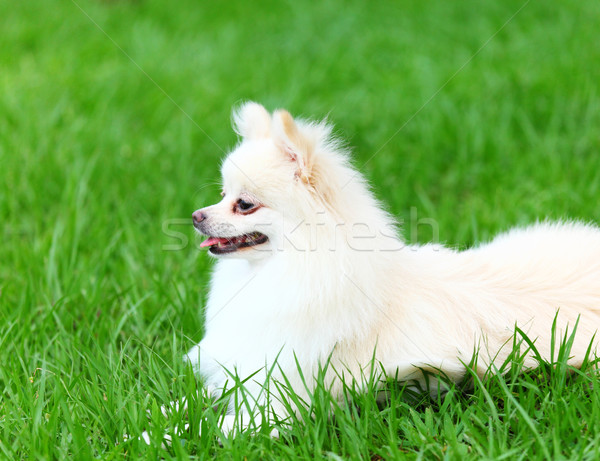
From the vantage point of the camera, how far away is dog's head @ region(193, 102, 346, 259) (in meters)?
2.32

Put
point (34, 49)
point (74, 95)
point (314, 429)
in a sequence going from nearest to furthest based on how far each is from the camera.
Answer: point (314, 429) < point (74, 95) < point (34, 49)

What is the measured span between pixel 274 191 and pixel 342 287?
43cm

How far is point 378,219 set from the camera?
7.89ft

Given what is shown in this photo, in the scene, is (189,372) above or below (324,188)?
below

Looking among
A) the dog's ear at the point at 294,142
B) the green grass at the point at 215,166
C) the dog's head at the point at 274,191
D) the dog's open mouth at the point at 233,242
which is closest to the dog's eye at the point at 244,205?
the dog's head at the point at 274,191

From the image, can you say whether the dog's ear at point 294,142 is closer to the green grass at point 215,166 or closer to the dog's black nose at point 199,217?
the dog's black nose at point 199,217

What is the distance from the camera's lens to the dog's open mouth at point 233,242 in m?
2.43

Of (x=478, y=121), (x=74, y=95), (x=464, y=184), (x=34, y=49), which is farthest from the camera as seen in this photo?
(x=34, y=49)

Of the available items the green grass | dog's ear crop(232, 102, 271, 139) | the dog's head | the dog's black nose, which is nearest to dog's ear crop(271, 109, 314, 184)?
the dog's head

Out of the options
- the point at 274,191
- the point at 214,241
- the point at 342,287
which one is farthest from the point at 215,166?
the point at 342,287

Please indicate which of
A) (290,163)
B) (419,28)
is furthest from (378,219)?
(419,28)

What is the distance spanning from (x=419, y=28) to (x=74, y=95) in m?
4.12

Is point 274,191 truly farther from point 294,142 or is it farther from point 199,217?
point 199,217

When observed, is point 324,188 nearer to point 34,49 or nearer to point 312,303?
point 312,303
